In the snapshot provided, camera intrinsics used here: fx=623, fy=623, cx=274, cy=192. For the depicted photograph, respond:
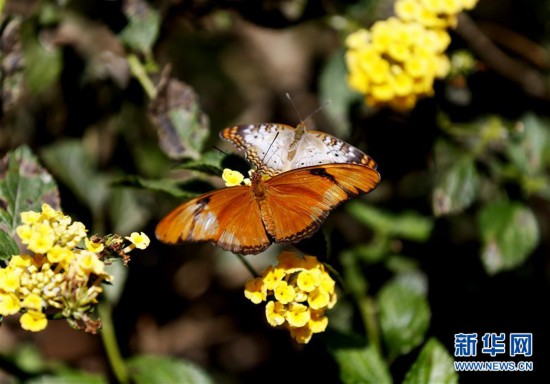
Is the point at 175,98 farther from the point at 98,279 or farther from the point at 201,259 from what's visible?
the point at 201,259

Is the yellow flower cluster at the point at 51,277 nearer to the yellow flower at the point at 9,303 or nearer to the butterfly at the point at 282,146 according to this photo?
the yellow flower at the point at 9,303

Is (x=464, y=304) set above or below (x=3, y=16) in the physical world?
below

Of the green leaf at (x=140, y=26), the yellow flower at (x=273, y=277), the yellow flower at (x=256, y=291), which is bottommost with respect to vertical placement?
the yellow flower at (x=256, y=291)

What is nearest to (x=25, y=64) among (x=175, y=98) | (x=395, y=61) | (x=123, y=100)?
(x=123, y=100)

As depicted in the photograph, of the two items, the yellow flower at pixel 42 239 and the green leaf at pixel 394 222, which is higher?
the yellow flower at pixel 42 239

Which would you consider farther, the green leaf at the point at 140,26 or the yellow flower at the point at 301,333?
the green leaf at the point at 140,26

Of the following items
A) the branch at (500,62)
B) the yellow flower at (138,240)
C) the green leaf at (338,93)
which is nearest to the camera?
the yellow flower at (138,240)

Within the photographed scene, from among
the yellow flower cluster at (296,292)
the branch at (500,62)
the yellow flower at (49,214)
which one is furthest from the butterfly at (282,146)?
the branch at (500,62)

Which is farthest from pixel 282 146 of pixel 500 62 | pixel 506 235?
pixel 500 62
